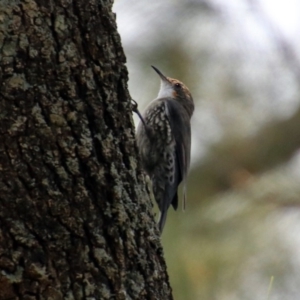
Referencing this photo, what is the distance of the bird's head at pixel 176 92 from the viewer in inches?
142

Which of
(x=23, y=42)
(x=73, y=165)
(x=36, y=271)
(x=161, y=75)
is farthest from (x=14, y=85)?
(x=161, y=75)

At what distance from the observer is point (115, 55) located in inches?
65.9

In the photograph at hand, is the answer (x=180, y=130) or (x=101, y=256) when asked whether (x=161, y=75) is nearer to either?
(x=180, y=130)

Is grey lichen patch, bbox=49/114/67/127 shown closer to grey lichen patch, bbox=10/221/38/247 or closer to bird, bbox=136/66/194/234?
grey lichen patch, bbox=10/221/38/247

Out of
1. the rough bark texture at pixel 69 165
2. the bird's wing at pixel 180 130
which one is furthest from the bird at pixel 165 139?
the rough bark texture at pixel 69 165

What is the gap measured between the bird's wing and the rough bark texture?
6.46 ft

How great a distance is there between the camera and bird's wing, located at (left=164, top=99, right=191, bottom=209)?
12.1 feet

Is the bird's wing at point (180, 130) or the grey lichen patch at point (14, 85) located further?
the bird's wing at point (180, 130)

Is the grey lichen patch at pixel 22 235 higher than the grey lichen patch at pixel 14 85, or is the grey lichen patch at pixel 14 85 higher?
the grey lichen patch at pixel 14 85

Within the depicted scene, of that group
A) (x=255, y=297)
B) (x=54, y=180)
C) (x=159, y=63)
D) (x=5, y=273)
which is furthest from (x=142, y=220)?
(x=159, y=63)

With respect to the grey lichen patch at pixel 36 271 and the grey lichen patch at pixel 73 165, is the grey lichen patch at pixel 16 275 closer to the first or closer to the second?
the grey lichen patch at pixel 36 271

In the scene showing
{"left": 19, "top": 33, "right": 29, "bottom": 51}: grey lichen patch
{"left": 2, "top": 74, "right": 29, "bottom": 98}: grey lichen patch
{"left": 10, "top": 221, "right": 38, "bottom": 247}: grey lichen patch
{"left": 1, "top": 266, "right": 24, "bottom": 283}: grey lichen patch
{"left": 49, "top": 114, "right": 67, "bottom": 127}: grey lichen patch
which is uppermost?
{"left": 19, "top": 33, "right": 29, "bottom": 51}: grey lichen patch

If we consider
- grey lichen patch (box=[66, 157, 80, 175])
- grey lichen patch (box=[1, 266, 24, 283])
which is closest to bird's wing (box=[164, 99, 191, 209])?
grey lichen patch (box=[66, 157, 80, 175])

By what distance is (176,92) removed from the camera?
12.8 feet
